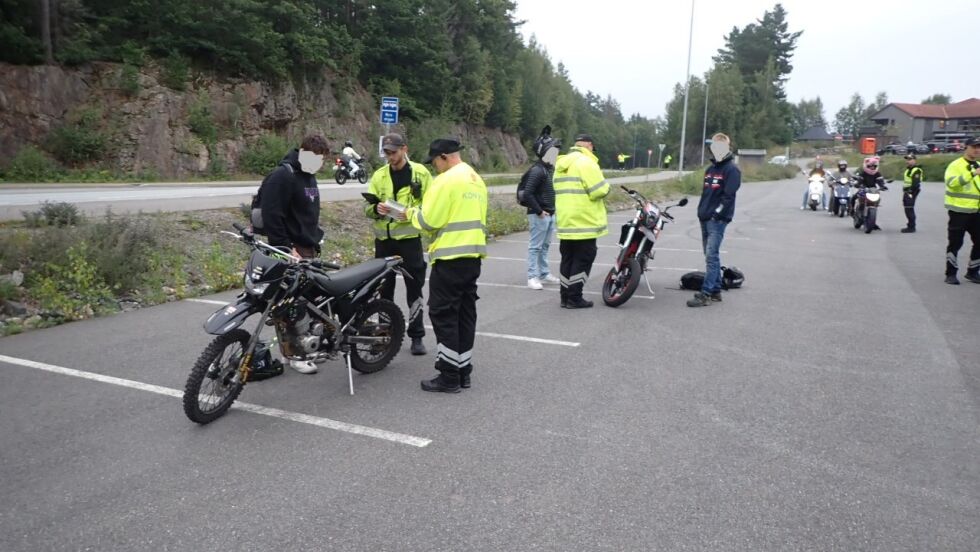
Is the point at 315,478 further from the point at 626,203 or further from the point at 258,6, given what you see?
the point at 258,6

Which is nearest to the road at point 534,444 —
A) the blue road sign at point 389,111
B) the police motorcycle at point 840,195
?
the blue road sign at point 389,111

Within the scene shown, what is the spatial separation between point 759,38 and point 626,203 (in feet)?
311

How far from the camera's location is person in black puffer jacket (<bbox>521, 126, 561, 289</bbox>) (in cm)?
905

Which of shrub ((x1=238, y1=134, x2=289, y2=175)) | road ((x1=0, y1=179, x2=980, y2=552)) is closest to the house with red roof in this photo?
shrub ((x1=238, y1=134, x2=289, y2=175))

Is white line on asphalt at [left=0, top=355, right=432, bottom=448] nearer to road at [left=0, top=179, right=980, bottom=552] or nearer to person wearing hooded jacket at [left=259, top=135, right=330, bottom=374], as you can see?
road at [left=0, top=179, right=980, bottom=552]

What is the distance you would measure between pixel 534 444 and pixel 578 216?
4.13 metres

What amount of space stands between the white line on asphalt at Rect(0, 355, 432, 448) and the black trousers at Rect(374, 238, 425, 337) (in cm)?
161

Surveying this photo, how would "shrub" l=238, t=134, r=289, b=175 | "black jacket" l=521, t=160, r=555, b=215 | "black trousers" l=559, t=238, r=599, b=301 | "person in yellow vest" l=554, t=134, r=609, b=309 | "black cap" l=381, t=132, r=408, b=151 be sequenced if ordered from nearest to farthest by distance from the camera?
"black cap" l=381, t=132, r=408, b=151 → "person in yellow vest" l=554, t=134, r=609, b=309 → "black trousers" l=559, t=238, r=599, b=301 → "black jacket" l=521, t=160, r=555, b=215 → "shrub" l=238, t=134, r=289, b=175

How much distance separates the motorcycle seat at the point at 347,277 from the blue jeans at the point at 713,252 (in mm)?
4349

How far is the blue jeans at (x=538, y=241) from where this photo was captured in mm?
9344

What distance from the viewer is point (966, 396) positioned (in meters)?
5.20

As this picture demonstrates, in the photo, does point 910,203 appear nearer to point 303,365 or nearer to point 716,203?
point 716,203

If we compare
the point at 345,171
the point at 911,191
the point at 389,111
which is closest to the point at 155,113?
the point at 345,171

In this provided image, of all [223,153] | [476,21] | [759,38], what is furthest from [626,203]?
[759,38]
